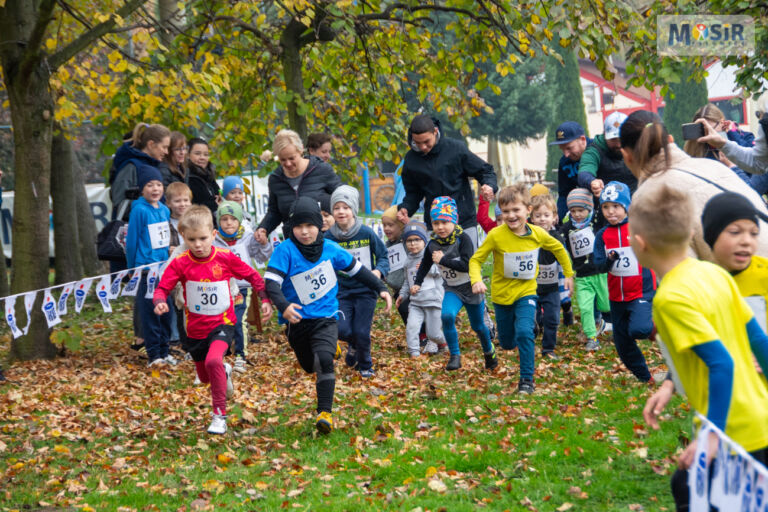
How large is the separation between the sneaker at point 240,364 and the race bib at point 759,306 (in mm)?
6797

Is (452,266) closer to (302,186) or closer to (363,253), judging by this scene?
(363,253)

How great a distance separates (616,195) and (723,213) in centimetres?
459

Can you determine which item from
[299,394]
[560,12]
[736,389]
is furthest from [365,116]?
[736,389]

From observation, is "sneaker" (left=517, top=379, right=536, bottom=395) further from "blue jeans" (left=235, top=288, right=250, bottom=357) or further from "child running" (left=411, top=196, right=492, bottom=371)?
"blue jeans" (left=235, top=288, right=250, bottom=357)

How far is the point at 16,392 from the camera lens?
8.93m

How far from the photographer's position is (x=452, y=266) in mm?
8859

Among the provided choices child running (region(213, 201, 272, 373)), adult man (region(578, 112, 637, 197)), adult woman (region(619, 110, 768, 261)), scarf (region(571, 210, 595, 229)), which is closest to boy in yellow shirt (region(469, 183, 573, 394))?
adult man (region(578, 112, 637, 197))

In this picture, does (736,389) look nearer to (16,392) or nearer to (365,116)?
(16,392)

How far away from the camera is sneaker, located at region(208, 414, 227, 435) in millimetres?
7145

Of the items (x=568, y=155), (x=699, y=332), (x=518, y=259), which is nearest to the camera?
(x=699, y=332)

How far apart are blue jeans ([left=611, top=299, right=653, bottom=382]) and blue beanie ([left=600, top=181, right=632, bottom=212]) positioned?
122 cm

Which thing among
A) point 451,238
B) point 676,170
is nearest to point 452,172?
point 451,238

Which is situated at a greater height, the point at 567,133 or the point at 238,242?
the point at 567,133

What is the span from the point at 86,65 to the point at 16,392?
29.6ft
